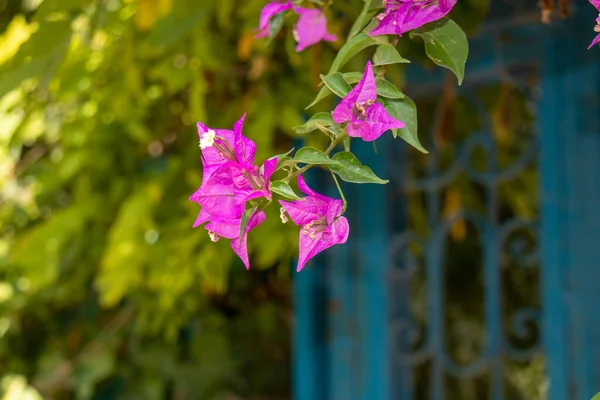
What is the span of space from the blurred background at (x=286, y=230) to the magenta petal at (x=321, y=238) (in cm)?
48

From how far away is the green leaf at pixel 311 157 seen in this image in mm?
414

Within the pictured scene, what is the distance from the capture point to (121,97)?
161 cm

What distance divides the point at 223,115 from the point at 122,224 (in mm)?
280

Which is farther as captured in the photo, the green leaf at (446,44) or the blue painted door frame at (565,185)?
the blue painted door frame at (565,185)

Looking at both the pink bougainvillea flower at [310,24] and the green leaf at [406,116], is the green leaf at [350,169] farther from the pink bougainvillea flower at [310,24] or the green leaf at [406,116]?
the pink bougainvillea flower at [310,24]

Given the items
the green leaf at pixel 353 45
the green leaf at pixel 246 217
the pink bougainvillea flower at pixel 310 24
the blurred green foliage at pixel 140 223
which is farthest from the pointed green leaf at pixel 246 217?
the blurred green foliage at pixel 140 223

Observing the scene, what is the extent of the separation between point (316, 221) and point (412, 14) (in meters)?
0.13

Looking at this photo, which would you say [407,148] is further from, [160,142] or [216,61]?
[160,142]

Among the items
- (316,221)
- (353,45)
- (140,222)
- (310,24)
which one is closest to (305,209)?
(316,221)

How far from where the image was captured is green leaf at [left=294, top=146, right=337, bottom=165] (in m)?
0.41

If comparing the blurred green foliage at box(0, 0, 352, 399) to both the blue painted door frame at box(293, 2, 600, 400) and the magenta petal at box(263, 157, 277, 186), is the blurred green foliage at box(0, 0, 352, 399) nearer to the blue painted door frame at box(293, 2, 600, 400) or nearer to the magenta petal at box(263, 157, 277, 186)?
the blue painted door frame at box(293, 2, 600, 400)

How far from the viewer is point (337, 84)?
452mm

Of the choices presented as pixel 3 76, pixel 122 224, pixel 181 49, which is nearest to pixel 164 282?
pixel 122 224

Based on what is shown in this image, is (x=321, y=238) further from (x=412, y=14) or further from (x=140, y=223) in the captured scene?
(x=140, y=223)
